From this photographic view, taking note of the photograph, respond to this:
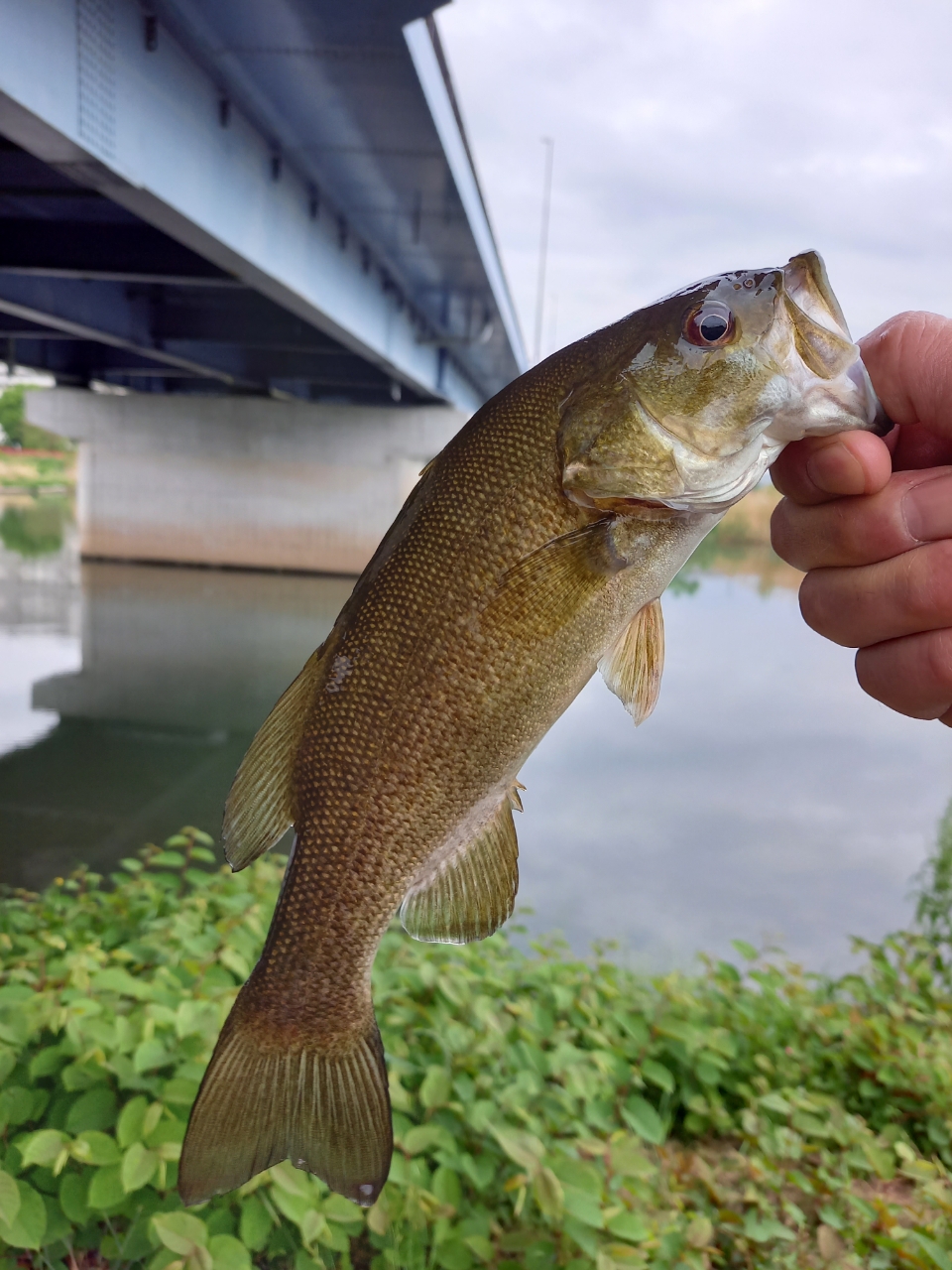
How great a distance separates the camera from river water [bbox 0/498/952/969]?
23.7 ft

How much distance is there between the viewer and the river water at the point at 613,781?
723cm

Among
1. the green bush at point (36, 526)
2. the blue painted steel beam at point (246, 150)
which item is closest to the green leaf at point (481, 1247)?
the blue painted steel beam at point (246, 150)

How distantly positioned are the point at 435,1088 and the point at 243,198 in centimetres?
720

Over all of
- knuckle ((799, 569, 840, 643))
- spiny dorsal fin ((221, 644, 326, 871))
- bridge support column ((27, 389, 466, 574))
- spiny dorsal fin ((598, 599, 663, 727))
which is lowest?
spiny dorsal fin ((221, 644, 326, 871))

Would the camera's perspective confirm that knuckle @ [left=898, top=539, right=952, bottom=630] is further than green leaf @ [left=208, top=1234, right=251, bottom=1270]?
No

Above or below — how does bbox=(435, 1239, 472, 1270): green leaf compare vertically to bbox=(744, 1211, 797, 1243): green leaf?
above

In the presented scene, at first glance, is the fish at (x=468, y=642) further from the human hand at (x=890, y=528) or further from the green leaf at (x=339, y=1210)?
the green leaf at (x=339, y=1210)

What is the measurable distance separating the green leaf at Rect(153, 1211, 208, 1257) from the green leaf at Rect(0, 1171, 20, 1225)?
325 mm

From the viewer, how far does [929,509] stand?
5.42 ft

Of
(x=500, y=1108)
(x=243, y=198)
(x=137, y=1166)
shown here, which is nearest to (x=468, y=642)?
(x=137, y=1166)

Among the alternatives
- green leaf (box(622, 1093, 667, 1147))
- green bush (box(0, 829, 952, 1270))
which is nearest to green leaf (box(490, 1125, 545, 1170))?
green bush (box(0, 829, 952, 1270))

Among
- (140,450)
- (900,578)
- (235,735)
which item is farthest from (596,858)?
(140,450)

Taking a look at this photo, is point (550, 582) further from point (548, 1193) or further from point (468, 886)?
point (548, 1193)

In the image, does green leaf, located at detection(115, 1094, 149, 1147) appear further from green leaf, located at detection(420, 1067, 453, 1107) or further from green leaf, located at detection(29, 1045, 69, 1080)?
green leaf, located at detection(420, 1067, 453, 1107)
